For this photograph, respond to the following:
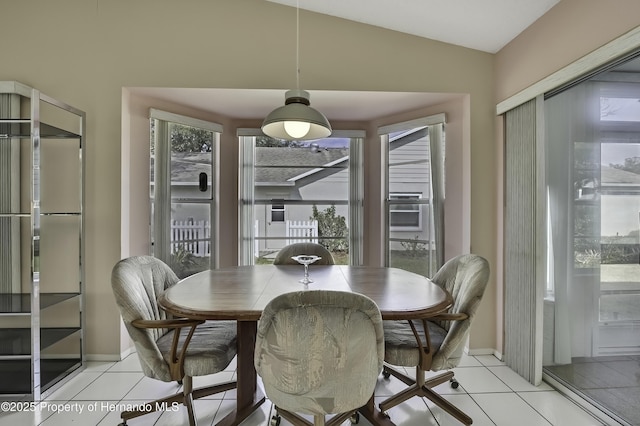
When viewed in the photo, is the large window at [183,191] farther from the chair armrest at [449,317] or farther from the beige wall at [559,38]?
the beige wall at [559,38]

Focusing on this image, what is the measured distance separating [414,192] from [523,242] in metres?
1.21

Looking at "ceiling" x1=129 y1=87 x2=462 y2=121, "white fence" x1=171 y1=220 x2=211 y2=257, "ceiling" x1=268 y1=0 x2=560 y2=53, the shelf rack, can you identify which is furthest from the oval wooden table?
"ceiling" x1=268 y1=0 x2=560 y2=53

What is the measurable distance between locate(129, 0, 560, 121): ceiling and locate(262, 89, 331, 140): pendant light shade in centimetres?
83

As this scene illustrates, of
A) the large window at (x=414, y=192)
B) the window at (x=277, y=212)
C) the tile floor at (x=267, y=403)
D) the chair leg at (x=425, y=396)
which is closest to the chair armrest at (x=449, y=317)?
the chair leg at (x=425, y=396)

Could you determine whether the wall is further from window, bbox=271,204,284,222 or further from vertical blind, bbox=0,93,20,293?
→ window, bbox=271,204,284,222

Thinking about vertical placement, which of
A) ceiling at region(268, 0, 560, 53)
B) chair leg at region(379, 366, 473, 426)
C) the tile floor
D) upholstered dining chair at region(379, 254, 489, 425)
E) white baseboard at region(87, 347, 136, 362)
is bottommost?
the tile floor

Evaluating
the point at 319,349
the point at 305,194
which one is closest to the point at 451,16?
the point at 305,194

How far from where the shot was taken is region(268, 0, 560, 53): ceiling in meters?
2.34

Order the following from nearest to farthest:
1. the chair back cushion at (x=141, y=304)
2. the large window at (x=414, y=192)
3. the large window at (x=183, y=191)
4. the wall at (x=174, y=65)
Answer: the chair back cushion at (x=141, y=304), the wall at (x=174, y=65), the large window at (x=183, y=191), the large window at (x=414, y=192)

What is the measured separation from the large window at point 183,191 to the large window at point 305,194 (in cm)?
44

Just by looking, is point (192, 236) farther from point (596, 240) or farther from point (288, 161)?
point (596, 240)

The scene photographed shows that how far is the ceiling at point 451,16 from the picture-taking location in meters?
2.34

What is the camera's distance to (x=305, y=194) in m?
3.85

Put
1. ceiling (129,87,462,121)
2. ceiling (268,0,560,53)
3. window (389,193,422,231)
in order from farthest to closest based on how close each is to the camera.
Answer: window (389,193,422,231), ceiling (129,87,462,121), ceiling (268,0,560,53)
